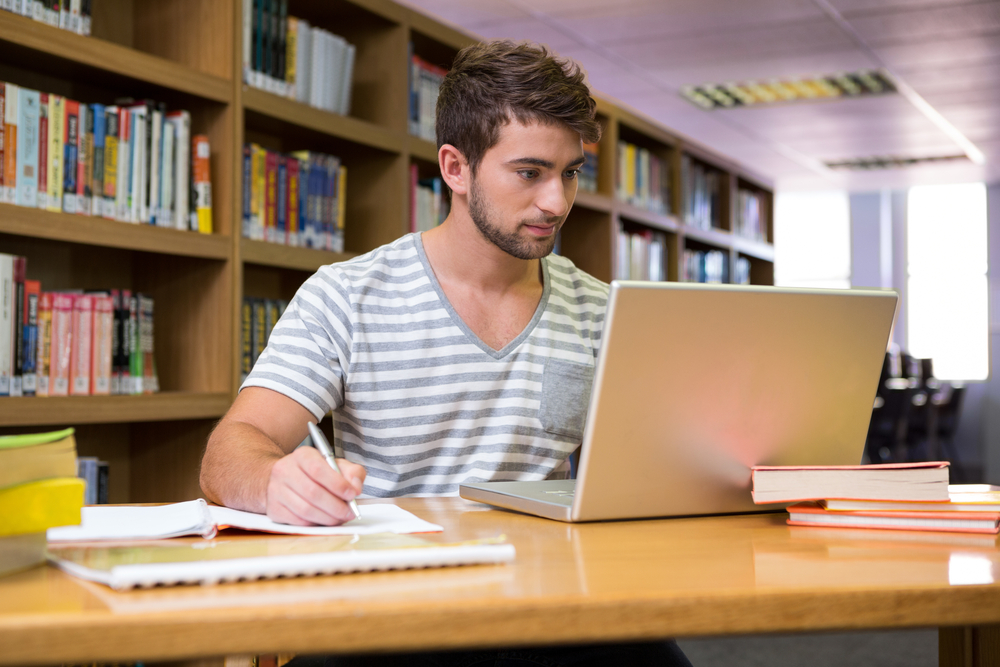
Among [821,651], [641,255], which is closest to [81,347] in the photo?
[821,651]

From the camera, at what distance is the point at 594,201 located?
13.1 ft

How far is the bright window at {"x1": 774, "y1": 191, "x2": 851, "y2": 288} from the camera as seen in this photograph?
9.68 m

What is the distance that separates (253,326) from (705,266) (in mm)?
3192

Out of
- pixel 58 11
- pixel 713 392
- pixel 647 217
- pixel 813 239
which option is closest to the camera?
pixel 713 392

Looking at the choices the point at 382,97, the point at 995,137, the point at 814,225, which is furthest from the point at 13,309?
the point at 814,225

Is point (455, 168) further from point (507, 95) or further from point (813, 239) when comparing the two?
point (813, 239)

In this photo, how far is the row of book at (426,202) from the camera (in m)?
3.02

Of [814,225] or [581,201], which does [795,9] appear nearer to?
[581,201]

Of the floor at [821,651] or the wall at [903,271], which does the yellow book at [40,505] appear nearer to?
the floor at [821,651]

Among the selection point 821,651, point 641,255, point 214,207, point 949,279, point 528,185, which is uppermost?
point 949,279

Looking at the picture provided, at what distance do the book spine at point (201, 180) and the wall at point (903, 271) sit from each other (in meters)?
7.79

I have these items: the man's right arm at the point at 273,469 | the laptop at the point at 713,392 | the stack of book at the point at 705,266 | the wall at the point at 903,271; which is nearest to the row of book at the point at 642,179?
the stack of book at the point at 705,266

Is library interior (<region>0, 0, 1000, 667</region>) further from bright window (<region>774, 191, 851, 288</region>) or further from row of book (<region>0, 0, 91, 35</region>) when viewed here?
bright window (<region>774, 191, 851, 288</region>)

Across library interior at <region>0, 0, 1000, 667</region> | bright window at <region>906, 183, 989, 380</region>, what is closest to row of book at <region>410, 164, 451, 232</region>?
library interior at <region>0, 0, 1000, 667</region>
